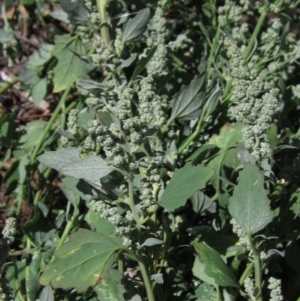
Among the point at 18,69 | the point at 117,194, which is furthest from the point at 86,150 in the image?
the point at 18,69

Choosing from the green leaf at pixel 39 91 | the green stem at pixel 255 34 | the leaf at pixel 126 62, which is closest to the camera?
the leaf at pixel 126 62

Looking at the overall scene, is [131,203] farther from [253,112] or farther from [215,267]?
[253,112]

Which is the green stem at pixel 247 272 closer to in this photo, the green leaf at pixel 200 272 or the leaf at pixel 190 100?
the green leaf at pixel 200 272

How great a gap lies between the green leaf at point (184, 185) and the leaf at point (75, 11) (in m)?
0.61

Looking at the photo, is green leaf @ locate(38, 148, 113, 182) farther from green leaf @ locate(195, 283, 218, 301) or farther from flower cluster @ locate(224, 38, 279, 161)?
green leaf @ locate(195, 283, 218, 301)

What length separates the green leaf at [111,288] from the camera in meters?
1.64

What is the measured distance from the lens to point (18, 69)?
274 cm

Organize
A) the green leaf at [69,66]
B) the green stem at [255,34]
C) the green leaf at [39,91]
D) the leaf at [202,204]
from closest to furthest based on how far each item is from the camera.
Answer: the leaf at [202,204], the green stem at [255,34], the green leaf at [69,66], the green leaf at [39,91]

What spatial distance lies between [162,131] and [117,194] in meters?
0.31

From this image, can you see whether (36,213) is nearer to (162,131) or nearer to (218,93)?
(162,131)

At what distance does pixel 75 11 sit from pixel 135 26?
0.20 meters

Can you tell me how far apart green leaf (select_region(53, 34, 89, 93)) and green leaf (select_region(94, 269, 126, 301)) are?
0.82 metres

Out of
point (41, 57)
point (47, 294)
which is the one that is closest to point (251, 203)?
point (47, 294)

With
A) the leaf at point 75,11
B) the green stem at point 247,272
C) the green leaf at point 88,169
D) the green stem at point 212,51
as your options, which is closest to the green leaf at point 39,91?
the leaf at point 75,11
